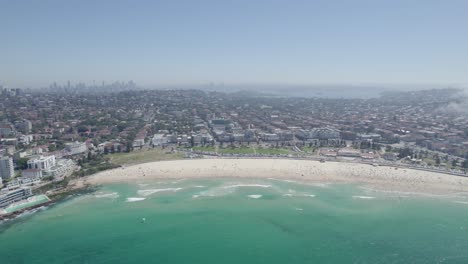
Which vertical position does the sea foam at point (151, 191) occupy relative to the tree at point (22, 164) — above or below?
below

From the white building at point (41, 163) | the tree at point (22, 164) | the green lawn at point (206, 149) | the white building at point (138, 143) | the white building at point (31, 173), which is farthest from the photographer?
the white building at point (138, 143)

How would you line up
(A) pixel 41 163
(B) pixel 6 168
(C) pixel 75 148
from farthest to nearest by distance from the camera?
1. (C) pixel 75 148
2. (A) pixel 41 163
3. (B) pixel 6 168

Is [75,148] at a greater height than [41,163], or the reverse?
[41,163]

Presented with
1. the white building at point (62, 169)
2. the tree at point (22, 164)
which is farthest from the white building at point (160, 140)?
the tree at point (22, 164)

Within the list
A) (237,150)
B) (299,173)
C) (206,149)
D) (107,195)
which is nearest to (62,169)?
(107,195)

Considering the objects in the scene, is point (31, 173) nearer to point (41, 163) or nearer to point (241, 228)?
point (41, 163)

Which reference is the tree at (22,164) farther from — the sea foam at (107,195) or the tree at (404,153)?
the tree at (404,153)
